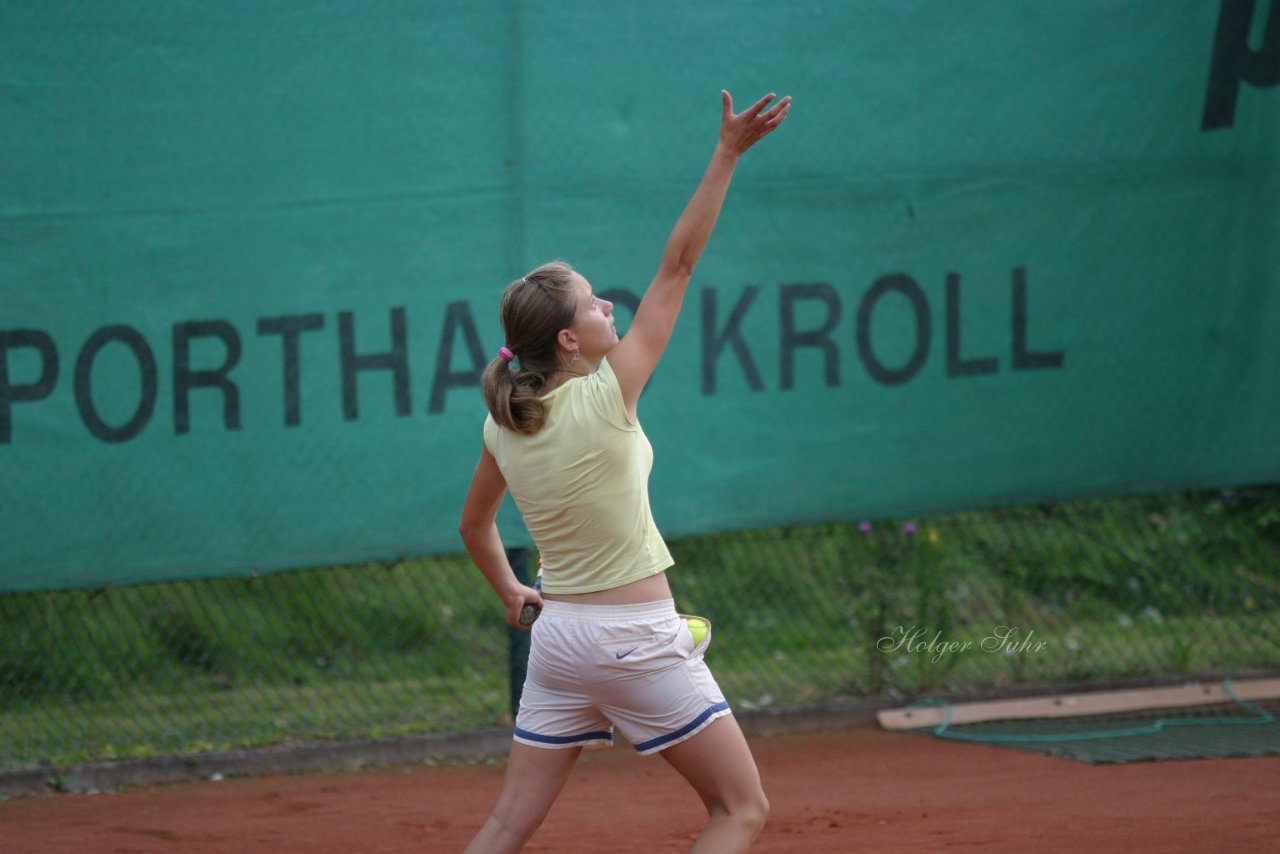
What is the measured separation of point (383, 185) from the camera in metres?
4.86

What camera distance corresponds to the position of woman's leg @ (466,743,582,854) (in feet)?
9.70

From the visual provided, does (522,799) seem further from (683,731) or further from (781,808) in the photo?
(781,808)

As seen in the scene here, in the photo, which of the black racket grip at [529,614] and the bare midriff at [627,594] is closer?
the bare midriff at [627,594]

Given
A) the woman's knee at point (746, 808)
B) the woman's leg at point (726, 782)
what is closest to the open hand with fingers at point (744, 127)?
the woman's leg at point (726, 782)

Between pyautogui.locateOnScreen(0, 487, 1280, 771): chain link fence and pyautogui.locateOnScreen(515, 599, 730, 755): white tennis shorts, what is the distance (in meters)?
2.15

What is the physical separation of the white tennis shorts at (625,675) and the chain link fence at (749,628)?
7.06 feet

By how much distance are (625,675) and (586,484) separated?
15.1 inches

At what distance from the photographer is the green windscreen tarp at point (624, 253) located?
4.71 m

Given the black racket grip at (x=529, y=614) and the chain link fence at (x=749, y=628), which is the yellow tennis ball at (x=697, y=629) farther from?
the chain link fence at (x=749, y=628)

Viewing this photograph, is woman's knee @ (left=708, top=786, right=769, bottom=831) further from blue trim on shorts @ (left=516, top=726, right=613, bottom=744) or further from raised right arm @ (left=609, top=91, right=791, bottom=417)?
raised right arm @ (left=609, top=91, right=791, bottom=417)

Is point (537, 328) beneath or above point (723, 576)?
above

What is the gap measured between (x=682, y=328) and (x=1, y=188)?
2256mm

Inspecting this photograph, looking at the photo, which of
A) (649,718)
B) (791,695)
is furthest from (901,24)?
(649,718)

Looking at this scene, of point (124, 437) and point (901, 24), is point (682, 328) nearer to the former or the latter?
point (901, 24)
